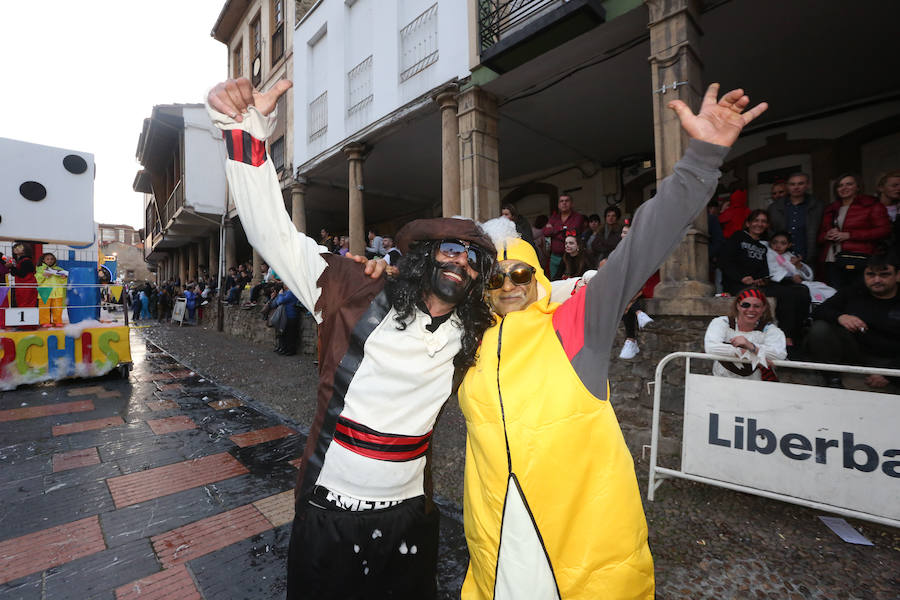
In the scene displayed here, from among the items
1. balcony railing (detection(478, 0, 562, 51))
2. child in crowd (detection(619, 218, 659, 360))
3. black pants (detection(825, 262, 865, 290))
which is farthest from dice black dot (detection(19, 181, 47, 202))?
black pants (detection(825, 262, 865, 290))

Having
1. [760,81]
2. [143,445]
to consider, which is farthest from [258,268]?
[760,81]

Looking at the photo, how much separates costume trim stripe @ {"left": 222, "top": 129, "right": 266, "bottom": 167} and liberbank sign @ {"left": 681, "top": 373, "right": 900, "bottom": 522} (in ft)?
10.2

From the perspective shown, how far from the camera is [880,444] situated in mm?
2395

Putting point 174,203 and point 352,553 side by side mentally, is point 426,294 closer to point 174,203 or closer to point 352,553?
point 352,553

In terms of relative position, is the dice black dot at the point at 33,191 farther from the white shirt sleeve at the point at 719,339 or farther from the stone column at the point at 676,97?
the white shirt sleeve at the point at 719,339

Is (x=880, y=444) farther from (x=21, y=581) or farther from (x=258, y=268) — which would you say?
(x=258, y=268)

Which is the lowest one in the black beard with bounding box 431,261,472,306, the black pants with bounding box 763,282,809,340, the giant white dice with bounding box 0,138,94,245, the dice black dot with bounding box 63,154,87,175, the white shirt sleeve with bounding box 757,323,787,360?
the white shirt sleeve with bounding box 757,323,787,360

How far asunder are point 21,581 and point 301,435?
2.28m

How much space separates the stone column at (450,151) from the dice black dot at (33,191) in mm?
6515

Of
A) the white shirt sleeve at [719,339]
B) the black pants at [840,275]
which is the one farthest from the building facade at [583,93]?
the black pants at [840,275]

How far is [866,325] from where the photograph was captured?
10.8ft

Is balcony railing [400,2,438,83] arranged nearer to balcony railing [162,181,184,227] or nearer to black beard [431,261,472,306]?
black beard [431,261,472,306]

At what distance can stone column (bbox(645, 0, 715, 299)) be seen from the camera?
168 inches

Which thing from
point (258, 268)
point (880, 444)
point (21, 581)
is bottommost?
point (21, 581)
